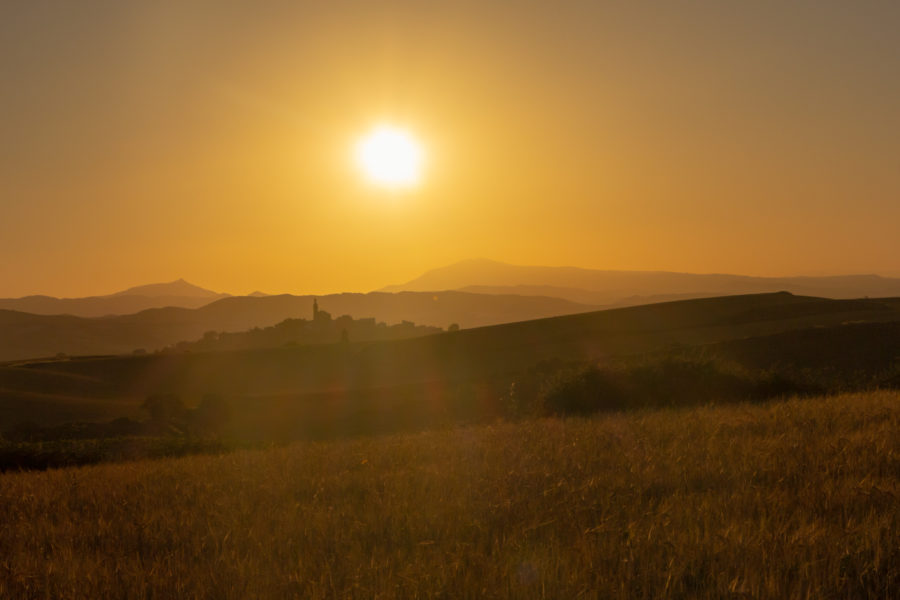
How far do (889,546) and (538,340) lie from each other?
56.5 meters

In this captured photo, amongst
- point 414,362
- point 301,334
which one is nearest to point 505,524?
point 414,362

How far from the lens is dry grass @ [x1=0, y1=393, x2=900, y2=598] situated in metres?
3.80

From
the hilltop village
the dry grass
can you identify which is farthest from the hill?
the dry grass

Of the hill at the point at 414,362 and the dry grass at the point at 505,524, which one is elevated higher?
the dry grass at the point at 505,524

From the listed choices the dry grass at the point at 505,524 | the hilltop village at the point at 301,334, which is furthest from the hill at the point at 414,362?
the dry grass at the point at 505,524

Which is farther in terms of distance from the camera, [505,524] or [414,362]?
[414,362]

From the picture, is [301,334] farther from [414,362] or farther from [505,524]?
[505,524]

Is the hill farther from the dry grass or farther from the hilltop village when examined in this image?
the dry grass

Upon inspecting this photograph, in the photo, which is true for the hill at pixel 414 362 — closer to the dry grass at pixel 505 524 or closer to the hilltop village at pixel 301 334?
the hilltop village at pixel 301 334

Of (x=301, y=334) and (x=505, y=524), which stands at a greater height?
(x=505, y=524)

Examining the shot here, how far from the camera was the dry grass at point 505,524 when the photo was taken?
380cm

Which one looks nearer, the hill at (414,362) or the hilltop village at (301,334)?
the hill at (414,362)

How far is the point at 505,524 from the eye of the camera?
5.10 m

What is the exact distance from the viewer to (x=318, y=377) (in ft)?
197
